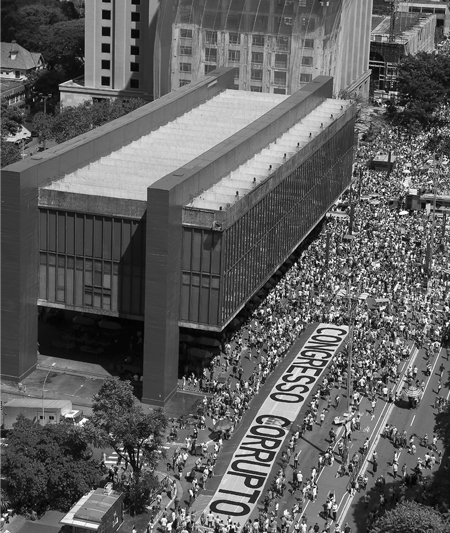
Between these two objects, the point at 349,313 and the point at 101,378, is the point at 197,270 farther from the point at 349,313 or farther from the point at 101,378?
the point at 349,313

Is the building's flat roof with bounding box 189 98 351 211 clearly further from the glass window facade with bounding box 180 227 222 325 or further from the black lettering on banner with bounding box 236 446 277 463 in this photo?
the black lettering on banner with bounding box 236 446 277 463

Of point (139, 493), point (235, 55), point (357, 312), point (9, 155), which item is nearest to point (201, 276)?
point (139, 493)

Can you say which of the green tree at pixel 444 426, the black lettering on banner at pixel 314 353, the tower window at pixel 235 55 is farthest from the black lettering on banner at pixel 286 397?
the tower window at pixel 235 55

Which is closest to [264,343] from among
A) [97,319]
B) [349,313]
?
[349,313]

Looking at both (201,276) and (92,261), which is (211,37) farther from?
(201,276)

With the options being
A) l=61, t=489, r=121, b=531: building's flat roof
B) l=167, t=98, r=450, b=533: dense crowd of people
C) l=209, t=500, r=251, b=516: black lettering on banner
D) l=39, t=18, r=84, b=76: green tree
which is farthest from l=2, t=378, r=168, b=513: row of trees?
l=39, t=18, r=84, b=76: green tree

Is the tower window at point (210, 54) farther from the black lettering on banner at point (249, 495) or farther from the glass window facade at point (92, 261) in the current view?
the black lettering on banner at point (249, 495)
